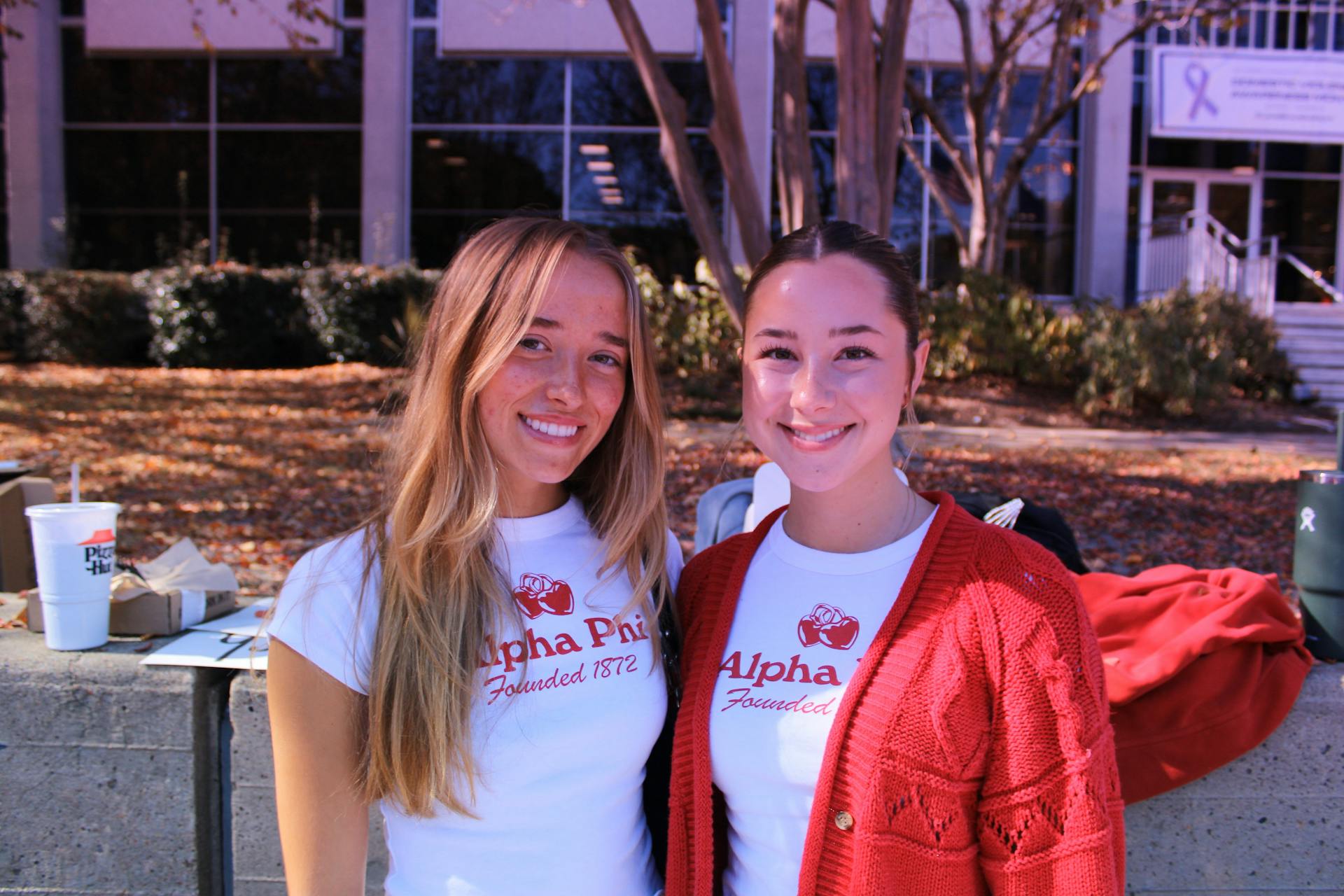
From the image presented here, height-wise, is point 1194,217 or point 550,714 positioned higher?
point 1194,217

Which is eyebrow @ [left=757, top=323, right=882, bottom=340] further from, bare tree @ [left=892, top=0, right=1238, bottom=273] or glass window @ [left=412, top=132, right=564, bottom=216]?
glass window @ [left=412, top=132, right=564, bottom=216]

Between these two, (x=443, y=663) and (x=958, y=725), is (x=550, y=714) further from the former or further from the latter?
(x=958, y=725)

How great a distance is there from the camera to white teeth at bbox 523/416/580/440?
186 centimetres

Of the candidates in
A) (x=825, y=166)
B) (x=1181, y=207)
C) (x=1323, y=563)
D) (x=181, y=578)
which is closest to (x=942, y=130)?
(x=825, y=166)

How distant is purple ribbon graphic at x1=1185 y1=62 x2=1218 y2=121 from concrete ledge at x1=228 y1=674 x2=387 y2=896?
17.8 m

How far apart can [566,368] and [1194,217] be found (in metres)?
17.1

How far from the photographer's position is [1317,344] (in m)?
14.4

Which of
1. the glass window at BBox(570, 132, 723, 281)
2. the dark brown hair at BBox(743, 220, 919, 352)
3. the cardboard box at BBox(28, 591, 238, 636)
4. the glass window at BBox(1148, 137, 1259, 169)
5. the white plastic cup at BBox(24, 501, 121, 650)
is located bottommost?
the cardboard box at BBox(28, 591, 238, 636)

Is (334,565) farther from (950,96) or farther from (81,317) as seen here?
(950,96)

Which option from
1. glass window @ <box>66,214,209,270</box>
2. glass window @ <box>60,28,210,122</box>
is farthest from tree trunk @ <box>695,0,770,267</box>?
glass window @ <box>60,28,210,122</box>

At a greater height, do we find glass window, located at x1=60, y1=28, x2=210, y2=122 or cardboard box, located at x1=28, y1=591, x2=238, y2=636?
glass window, located at x1=60, y1=28, x2=210, y2=122

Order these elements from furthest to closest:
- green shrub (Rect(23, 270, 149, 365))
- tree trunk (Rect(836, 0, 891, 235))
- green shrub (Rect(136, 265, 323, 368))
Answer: green shrub (Rect(23, 270, 149, 365)), green shrub (Rect(136, 265, 323, 368)), tree trunk (Rect(836, 0, 891, 235))

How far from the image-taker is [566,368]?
6.09ft

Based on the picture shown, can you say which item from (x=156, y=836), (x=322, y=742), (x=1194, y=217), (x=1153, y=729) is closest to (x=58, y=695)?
(x=156, y=836)
